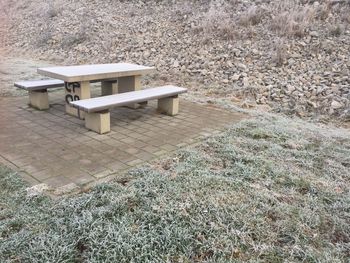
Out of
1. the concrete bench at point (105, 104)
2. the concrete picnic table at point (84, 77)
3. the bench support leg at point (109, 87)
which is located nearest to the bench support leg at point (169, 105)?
the concrete bench at point (105, 104)

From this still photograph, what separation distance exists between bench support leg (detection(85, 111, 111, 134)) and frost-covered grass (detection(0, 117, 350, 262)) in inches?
37.6

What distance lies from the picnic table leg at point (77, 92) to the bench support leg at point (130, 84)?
78 centimetres

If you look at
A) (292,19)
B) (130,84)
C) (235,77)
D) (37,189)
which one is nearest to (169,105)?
(130,84)

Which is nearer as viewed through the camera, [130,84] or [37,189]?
[37,189]

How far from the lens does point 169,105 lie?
4.21 metres

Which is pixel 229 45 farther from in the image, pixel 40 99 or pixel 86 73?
pixel 40 99

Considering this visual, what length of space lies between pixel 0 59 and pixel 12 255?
8.49 meters

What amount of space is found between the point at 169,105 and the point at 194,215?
2.36m

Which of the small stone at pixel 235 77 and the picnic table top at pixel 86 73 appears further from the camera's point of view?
the small stone at pixel 235 77

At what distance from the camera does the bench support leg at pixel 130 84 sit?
447 centimetres

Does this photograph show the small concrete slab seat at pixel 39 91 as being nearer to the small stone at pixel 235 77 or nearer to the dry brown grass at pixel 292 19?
the small stone at pixel 235 77

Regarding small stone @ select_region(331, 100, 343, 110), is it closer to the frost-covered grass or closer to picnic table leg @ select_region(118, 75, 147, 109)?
the frost-covered grass

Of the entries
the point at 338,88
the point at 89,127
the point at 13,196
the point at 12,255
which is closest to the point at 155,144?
the point at 89,127

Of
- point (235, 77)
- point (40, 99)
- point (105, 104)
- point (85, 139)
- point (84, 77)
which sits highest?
point (84, 77)
